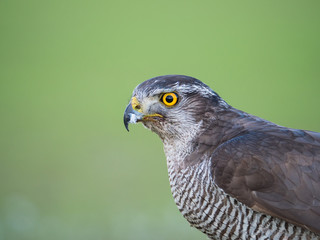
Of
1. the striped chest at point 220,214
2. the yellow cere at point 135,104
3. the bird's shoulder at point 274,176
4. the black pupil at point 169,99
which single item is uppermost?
the black pupil at point 169,99

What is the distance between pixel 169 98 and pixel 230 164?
51 centimetres

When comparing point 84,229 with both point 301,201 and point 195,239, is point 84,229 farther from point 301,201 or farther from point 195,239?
point 301,201

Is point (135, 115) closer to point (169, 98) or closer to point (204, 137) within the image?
point (169, 98)

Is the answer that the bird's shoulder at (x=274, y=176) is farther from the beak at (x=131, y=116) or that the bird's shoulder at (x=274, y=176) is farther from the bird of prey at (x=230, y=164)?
the beak at (x=131, y=116)

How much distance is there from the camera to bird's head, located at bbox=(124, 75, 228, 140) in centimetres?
238

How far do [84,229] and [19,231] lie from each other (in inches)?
27.1

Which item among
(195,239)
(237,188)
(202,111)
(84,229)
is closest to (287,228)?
(237,188)

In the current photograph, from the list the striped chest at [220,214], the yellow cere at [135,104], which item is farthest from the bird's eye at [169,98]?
the striped chest at [220,214]

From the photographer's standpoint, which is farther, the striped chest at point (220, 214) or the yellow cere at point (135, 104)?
the yellow cere at point (135, 104)

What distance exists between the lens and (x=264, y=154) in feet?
6.95

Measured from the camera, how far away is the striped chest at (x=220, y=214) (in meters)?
2.09

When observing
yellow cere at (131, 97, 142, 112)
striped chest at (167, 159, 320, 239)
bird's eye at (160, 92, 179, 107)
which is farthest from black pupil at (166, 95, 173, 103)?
striped chest at (167, 159, 320, 239)

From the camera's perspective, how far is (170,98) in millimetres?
2387

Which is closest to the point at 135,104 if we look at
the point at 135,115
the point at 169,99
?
the point at 135,115
